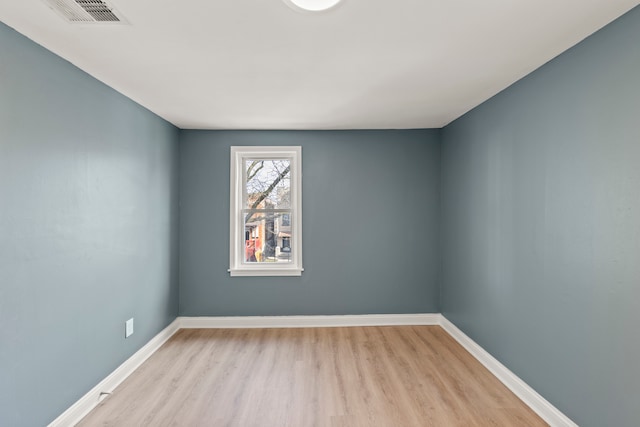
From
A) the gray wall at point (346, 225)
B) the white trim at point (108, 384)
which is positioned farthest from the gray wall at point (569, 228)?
the white trim at point (108, 384)

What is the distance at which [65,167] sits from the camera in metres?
2.27

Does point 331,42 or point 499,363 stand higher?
point 331,42

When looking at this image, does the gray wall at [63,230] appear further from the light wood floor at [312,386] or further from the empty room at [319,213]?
the light wood floor at [312,386]

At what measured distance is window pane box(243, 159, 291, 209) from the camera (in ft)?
14.3

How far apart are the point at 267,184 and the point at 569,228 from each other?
3.16 m

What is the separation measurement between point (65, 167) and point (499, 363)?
3628 mm

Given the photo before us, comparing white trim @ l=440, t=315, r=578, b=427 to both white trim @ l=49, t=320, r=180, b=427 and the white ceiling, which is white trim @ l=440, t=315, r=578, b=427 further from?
white trim @ l=49, t=320, r=180, b=427

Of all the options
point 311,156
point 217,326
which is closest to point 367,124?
point 311,156

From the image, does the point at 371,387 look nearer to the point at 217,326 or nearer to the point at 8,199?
the point at 217,326

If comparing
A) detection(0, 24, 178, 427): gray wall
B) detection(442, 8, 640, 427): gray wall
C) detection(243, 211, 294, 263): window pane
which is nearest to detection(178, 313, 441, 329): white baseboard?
detection(243, 211, 294, 263): window pane

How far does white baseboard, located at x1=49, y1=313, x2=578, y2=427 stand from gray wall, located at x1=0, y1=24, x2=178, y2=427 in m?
0.09

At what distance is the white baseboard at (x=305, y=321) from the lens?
4.19m

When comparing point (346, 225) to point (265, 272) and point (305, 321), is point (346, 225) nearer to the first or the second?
point (265, 272)

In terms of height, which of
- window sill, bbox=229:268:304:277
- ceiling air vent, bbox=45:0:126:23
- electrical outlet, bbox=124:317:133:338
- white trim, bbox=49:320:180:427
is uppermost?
ceiling air vent, bbox=45:0:126:23
